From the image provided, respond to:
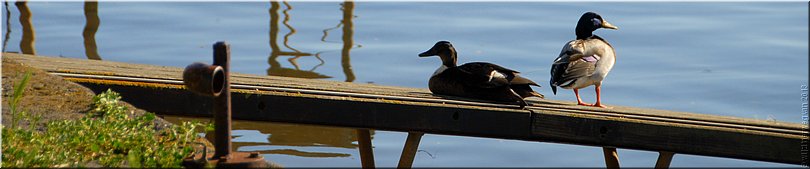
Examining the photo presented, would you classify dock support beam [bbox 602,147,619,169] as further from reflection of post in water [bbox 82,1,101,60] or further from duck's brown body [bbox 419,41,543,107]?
reflection of post in water [bbox 82,1,101,60]

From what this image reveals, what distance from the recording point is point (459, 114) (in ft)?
30.3

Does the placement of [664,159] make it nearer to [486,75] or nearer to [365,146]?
[486,75]

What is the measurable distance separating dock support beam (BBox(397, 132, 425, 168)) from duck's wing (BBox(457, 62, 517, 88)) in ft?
1.72

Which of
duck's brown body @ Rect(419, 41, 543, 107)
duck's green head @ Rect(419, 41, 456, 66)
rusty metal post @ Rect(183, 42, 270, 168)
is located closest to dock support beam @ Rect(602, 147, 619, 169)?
duck's brown body @ Rect(419, 41, 543, 107)

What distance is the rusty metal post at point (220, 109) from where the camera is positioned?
6832mm

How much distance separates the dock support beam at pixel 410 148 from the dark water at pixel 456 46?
378 centimetres

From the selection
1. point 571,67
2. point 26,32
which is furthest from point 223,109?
point 26,32

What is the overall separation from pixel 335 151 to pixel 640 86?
557cm

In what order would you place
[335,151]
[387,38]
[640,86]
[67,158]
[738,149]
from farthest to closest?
[387,38] → [640,86] → [335,151] → [738,149] → [67,158]

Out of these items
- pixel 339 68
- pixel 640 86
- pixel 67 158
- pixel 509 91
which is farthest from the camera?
pixel 339 68

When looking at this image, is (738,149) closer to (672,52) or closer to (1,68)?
(1,68)

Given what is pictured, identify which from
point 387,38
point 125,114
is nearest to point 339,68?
point 387,38

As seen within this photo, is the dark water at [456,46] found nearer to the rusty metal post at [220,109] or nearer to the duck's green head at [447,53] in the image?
the duck's green head at [447,53]

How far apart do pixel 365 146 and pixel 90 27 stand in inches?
579
